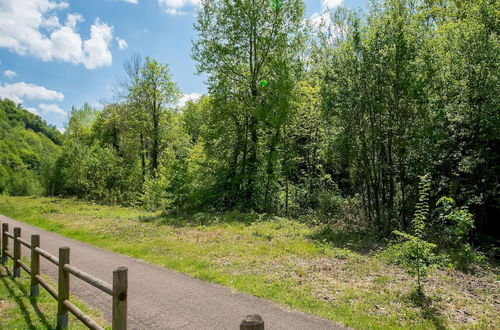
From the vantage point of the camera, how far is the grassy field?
5891 millimetres

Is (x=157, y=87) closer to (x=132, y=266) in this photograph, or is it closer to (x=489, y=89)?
(x=132, y=266)

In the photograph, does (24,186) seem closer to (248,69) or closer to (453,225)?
(248,69)

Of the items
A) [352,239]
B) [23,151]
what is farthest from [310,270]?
[23,151]

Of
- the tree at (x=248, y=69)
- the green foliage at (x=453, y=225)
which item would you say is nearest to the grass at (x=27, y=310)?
the green foliage at (x=453, y=225)

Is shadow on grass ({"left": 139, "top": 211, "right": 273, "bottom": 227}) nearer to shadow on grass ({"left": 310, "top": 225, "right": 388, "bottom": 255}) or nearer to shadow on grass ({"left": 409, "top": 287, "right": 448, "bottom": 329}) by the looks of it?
shadow on grass ({"left": 310, "top": 225, "right": 388, "bottom": 255})

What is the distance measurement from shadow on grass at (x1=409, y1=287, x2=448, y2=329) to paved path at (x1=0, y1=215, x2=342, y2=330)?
1.77 meters

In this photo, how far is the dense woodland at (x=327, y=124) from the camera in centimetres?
1102

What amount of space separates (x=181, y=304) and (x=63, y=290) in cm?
222

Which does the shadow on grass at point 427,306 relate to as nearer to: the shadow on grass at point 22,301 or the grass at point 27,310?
the grass at point 27,310

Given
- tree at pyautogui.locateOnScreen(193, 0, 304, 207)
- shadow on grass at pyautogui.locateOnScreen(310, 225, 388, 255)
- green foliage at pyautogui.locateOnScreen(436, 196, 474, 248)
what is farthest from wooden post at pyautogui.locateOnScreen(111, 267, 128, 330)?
tree at pyautogui.locateOnScreen(193, 0, 304, 207)

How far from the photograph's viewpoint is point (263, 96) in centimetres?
2055

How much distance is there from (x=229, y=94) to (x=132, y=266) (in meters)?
14.7

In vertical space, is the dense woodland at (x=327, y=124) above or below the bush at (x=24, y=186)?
above

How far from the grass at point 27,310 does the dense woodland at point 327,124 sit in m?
9.00
